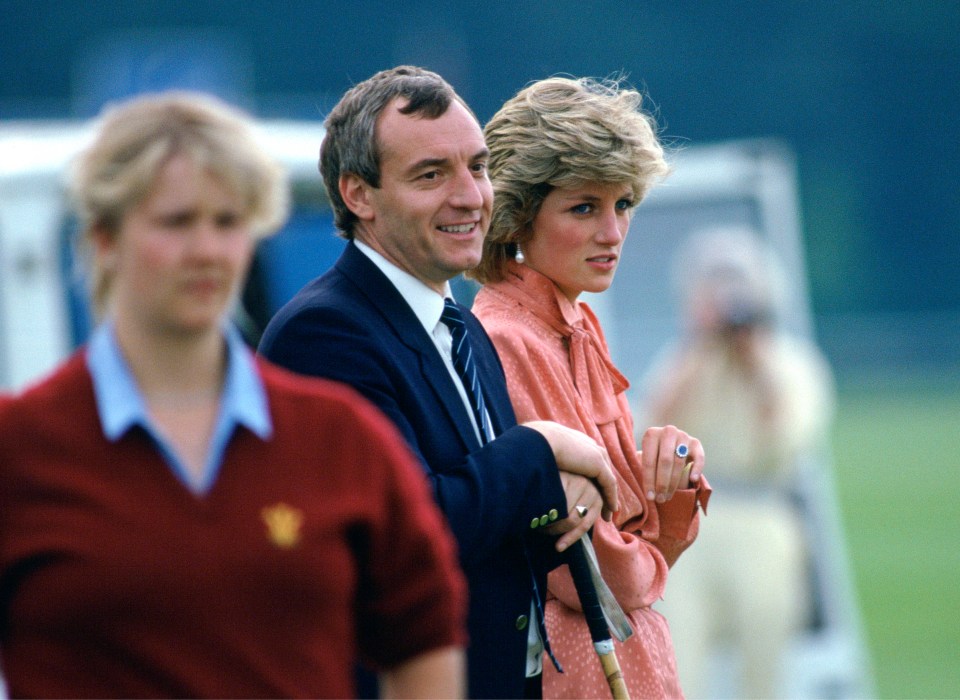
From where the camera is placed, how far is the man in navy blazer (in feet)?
9.00

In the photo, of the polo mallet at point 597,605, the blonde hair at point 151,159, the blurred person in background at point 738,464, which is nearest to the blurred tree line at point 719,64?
the blurred person in background at point 738,464

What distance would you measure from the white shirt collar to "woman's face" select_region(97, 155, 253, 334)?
0.97 meters

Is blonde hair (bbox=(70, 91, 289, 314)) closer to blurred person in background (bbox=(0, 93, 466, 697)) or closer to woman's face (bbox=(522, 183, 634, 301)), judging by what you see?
blurred person in background (bbox=(0, 93, 466, 697))

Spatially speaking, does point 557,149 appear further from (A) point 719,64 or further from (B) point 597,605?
(A) point 719,64

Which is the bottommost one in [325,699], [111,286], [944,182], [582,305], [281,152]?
[325,699]

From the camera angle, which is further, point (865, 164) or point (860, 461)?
point (865, 164)

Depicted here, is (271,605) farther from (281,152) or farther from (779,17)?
(779,17)

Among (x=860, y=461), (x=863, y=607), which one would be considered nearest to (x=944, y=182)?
(x=860, y=461)

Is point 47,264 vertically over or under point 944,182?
under

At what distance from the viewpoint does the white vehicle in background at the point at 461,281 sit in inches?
220

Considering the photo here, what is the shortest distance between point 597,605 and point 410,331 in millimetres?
591

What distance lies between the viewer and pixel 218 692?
1.90 m

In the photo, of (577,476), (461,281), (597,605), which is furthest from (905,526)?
(577,476)

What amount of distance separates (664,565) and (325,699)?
1.30 meters
